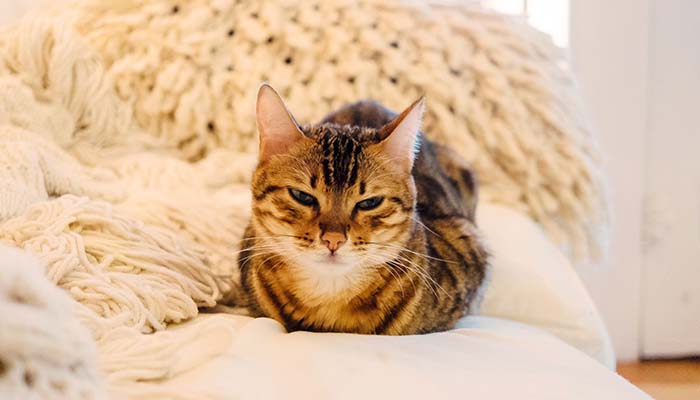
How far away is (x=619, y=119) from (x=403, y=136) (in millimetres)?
1262

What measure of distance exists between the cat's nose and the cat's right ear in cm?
15

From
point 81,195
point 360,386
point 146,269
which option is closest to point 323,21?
point 81,195

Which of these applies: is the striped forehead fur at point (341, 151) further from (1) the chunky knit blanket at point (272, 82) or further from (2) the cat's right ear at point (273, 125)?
(1) the chunky knit blanket at point (272, 82)

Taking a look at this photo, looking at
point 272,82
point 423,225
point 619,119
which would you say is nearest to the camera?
point 423,225

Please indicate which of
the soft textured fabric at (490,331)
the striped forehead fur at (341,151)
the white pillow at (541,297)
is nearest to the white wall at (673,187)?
the soft textured fabric at (490,331)

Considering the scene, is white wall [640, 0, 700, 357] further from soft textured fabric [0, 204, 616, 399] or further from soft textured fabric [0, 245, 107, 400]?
soft textured fabric [0, 245, 107, 400]

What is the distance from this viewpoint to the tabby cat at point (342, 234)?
89 cm

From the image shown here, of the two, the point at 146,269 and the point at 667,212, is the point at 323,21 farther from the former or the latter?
the point at 667,212

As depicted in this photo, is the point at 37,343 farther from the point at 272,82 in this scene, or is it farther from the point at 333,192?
the point at 272,82

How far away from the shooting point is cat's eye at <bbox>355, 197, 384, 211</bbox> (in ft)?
2.97

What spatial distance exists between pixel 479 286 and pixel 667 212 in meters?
1.18

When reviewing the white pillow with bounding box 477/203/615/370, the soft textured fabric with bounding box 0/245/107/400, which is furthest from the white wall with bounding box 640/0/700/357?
the soft textured fabric with bounding box 0/245/107/400

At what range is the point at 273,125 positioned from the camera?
0.93 m

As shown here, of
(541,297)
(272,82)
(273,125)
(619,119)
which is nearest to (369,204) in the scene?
(273,125)
